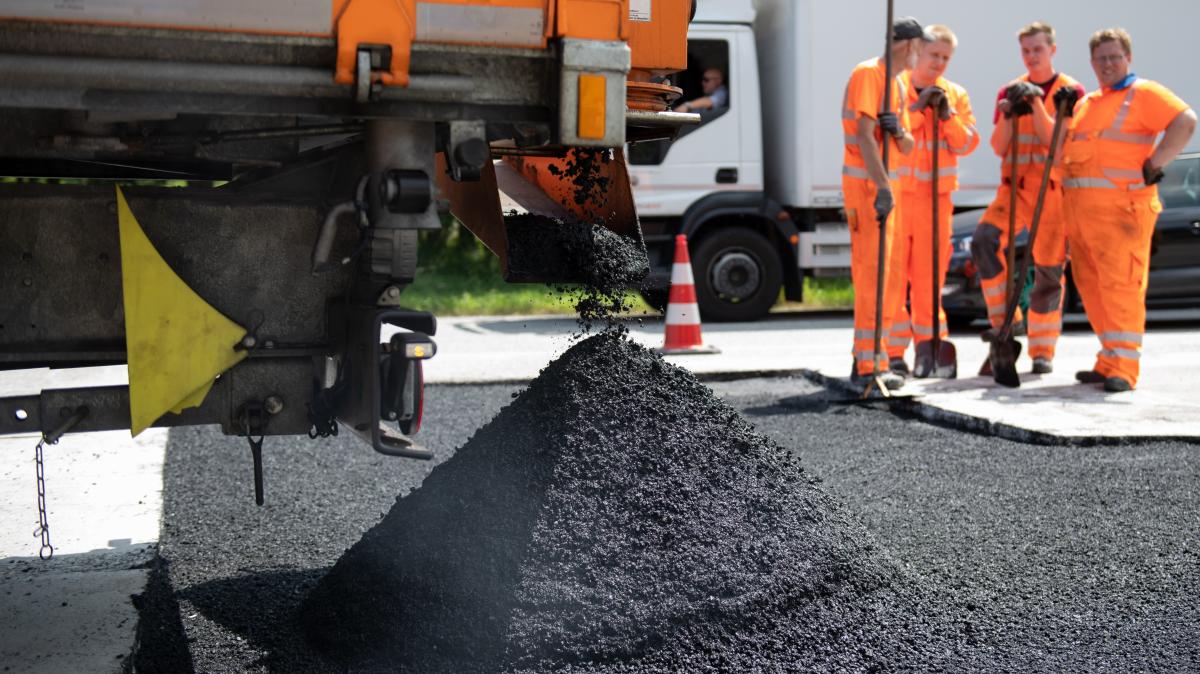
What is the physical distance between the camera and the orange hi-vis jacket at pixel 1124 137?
25.1ft

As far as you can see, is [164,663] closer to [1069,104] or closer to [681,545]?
[681,545]

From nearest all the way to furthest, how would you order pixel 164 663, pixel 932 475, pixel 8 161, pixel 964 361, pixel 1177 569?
pixel 164 663, pixel 8 161, pixel 1177 569, pixel 932 475, pixel 964 361

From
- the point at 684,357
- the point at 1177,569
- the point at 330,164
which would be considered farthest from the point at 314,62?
the point at 684,357

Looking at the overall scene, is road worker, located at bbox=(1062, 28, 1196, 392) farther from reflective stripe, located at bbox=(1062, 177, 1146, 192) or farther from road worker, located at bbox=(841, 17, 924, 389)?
road worker, located at bbox=(841, 17, 924, 389)

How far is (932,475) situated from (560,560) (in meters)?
2.75

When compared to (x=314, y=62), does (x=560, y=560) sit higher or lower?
lower

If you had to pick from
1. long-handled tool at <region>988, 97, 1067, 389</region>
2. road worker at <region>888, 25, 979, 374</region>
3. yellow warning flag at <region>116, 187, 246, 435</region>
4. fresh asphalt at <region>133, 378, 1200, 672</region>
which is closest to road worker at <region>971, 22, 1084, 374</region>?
long-handled tool at <region>988, 97, 1067, 389</region>

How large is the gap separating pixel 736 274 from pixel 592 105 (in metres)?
9.93

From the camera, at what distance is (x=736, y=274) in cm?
1295

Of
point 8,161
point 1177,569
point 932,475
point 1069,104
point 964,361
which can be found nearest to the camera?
point 8,161

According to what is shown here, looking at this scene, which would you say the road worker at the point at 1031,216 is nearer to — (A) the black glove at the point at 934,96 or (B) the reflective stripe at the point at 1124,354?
(A) the black glove at the point at 934,96

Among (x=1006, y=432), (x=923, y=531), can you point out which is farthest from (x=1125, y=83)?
(x=923, y=531)

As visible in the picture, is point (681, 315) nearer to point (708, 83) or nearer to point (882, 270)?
point (882, 270)

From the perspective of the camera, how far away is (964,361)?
953 centimetres
